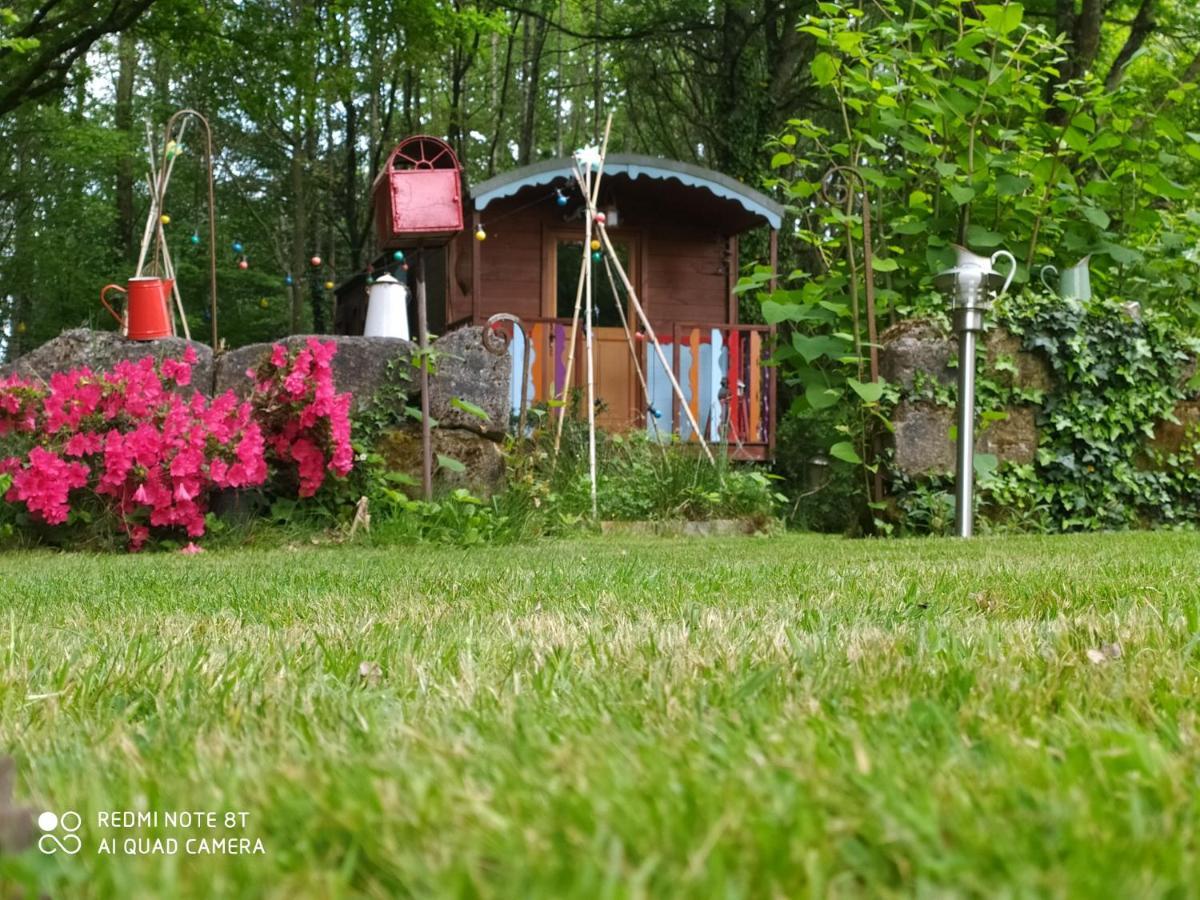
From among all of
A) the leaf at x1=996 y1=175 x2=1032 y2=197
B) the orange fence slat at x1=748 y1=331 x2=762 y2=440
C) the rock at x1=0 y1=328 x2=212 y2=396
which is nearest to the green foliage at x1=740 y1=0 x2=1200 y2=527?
the leaf at x1=996 y1=175 x2=1032 y2=197

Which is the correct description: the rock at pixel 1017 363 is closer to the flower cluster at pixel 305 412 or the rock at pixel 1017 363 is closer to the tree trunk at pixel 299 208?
the flower cluster at pixel 305 412

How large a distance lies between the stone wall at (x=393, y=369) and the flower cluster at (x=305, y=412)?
37cm

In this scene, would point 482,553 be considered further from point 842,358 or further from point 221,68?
point 221,68

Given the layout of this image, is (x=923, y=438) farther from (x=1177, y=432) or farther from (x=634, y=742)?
(x=634, y=742)

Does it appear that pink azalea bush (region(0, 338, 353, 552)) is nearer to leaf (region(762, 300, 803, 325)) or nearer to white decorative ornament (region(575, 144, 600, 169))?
leaf (region(762, 300, 803, 325))

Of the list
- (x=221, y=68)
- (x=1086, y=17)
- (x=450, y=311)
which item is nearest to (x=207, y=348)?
(x=450, y=311)

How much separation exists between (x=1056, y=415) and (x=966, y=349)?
3.73 feet

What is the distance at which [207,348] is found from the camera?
7488mm

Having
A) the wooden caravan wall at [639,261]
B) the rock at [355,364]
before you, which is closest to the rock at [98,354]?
the rock at [355,364]

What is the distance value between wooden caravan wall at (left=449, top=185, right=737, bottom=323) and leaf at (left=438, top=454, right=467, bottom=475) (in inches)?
220

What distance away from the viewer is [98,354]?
7.45 meters

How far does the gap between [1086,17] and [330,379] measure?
927cm

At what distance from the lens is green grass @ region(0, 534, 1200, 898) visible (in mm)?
859

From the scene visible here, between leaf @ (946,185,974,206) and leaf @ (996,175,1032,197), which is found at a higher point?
leaf @ (996,175,1032,197)
